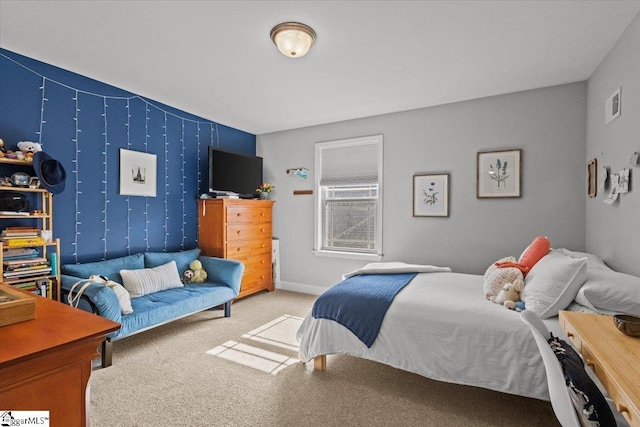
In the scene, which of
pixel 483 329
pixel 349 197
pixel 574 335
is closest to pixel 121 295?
pixel 483 329

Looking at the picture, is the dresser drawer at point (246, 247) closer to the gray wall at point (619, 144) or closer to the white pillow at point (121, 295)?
the white pillow at point (121, 295)

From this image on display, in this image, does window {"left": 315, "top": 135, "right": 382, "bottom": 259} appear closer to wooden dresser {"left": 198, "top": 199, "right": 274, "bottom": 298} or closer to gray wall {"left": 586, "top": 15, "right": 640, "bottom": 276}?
wooden dresser {"left": 198, "top": 199, "right": 274, "bottom": 298}

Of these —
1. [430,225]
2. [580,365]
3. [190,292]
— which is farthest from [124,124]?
[580,365]

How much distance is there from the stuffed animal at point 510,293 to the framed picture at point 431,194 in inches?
64.9

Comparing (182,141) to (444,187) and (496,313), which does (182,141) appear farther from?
(496,313)

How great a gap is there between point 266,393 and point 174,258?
212cm

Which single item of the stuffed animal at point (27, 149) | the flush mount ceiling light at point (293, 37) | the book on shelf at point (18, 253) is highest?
the flush mount ceiling light at point (293, 37)

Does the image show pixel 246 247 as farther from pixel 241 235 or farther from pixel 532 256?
pixel 532 256

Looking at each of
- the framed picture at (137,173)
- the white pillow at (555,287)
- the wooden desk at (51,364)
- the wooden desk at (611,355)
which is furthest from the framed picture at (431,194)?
the wooden desk at (51,364)

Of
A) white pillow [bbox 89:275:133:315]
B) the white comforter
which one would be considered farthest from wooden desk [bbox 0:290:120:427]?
white pillow [bbox 89:275:133:315]

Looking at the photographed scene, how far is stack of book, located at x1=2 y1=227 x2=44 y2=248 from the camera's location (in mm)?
2500

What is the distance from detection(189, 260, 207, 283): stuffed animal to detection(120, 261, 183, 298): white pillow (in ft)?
0.74

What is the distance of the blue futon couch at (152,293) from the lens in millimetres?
2562

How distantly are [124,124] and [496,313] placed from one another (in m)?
3.89
